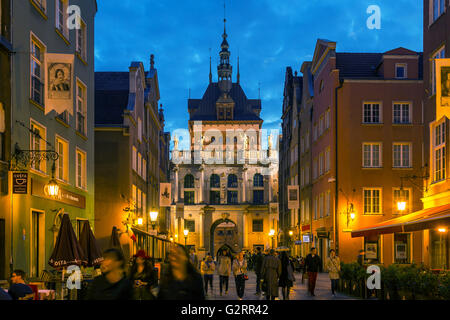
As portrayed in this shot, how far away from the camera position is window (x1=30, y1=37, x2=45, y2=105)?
1916 cm

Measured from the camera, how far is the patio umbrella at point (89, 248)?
61.8 feet

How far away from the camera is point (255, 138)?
9412 cm

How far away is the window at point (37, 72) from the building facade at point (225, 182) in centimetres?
6464

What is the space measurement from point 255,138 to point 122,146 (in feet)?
192

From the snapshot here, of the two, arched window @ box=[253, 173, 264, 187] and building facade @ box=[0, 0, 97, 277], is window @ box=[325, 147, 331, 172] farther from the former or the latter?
arched window @ box=[253, 173, 264, 187]

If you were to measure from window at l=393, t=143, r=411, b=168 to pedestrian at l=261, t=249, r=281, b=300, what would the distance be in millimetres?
23579

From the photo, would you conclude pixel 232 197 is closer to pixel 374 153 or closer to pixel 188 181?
pixel 188 181

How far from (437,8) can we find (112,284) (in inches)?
824

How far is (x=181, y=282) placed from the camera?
7578 mm

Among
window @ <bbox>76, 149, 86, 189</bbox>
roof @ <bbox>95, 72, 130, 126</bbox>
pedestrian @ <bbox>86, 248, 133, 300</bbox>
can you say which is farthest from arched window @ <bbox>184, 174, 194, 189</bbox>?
pedestrian @ <bbox>86, 248, 133, 300</bbox>

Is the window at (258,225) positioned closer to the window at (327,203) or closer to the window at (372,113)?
the window at (327,203)
